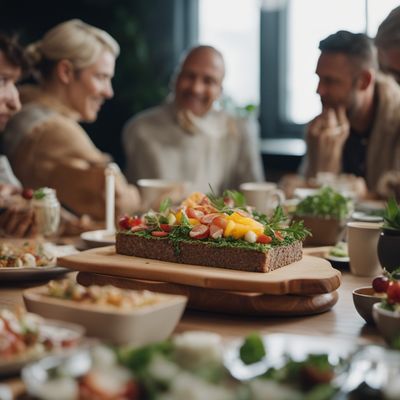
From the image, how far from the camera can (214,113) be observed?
596 centimetres

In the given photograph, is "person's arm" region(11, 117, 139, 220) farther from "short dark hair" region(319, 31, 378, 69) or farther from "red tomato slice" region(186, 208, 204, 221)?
"red tomato slice" region(186, 208, 204, 221)

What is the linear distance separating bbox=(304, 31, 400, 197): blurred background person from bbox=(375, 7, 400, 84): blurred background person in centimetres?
43

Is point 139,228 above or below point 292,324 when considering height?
above

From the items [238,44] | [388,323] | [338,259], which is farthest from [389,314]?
[238,44]

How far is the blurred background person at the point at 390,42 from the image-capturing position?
483 centimetres

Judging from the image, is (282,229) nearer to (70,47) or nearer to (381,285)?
(381,285)

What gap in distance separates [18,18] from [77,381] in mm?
6868

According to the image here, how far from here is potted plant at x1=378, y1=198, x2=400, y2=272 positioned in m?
2.27

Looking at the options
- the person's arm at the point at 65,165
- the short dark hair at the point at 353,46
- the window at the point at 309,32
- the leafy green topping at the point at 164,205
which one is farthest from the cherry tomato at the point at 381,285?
the window at the point at 309,32

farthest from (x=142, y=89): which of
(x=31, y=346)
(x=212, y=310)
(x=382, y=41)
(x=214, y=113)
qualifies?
(x=31, y=346)

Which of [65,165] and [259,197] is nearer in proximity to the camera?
[259,197]

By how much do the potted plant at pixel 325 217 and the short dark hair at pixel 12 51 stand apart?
1.50 m

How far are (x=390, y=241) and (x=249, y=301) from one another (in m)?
0.51

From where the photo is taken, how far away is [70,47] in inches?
193
